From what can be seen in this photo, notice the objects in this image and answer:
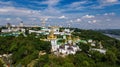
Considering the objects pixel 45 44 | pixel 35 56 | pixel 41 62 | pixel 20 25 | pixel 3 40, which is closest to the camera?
pixel 41 62

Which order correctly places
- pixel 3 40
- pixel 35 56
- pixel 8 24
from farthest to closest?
pixel 8 24 < pixel 3 40 < pixel 35 56

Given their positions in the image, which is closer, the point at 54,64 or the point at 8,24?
the point at 54,64

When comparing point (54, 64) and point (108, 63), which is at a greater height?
point (54, 64)

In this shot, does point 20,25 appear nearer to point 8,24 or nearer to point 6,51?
point 8,24

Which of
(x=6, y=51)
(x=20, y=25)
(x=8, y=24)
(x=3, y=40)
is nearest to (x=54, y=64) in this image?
(x=6, y=51)

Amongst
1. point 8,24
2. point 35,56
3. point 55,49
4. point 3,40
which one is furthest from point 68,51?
point 8,24

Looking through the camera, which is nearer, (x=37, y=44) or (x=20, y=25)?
(x=37, y=44)

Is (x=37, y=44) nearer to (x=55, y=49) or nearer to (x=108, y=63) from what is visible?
(x=55, y=49)

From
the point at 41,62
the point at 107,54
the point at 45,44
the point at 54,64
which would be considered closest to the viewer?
the point at 54,64

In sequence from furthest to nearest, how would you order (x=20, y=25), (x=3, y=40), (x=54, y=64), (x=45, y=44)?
(x=20, y=25)
(x=3, y=40)
(x=45, y=44)
(x=54, y=64)
